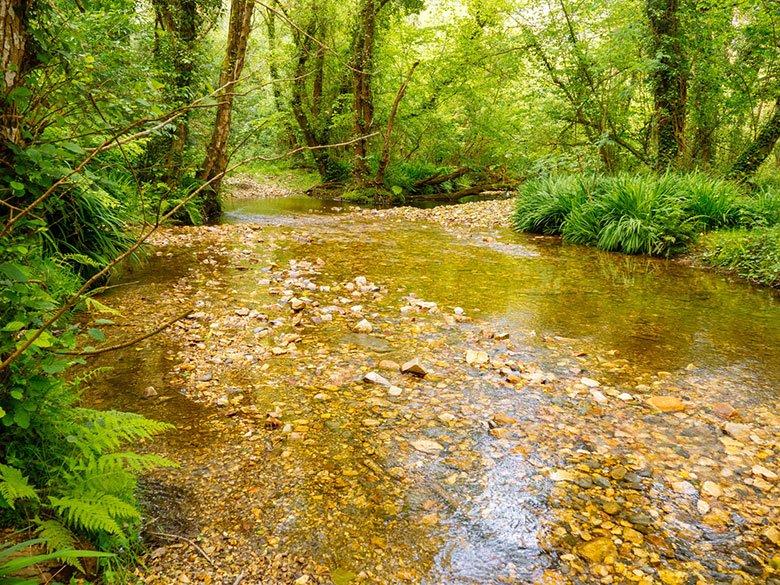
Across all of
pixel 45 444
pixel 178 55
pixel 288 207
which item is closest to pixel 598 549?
pixel 45 444

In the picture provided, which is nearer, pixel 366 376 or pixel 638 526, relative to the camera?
pixel 638 526

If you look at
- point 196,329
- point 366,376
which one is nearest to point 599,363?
point 366,376

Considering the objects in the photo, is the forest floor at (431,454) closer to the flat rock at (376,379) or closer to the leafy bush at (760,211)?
the flat rock at (376,379)

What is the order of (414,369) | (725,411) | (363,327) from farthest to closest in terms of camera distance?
(363,327)
(414,369)
(725,411)

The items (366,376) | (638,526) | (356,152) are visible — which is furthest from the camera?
(356,152)

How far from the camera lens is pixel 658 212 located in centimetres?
834

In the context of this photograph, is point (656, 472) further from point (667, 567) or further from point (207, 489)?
point (207, 489)

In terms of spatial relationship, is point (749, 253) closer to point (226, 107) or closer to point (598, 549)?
point (598, 549)

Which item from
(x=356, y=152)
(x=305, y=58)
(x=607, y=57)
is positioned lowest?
(x=356, y=152)

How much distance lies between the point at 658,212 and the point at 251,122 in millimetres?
8166

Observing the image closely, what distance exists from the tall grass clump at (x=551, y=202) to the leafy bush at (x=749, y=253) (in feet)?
8.83

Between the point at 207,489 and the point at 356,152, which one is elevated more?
the point at 356,152

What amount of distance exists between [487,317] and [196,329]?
9.17 feet

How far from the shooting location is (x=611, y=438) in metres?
2.84
